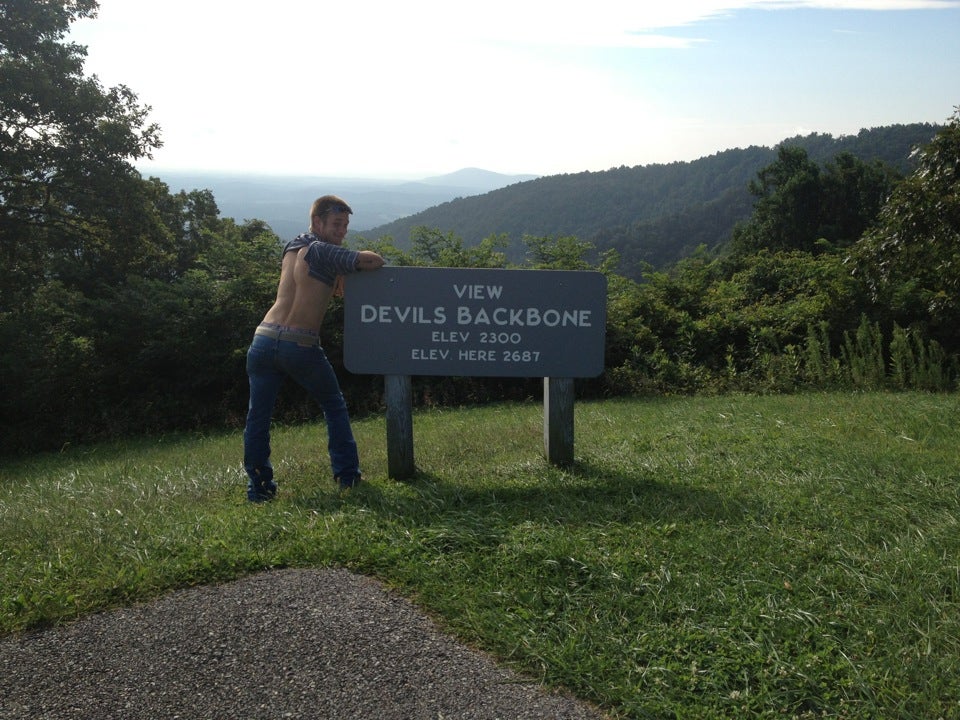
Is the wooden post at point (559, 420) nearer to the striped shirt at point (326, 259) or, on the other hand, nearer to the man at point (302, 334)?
the man at point (302, 334)

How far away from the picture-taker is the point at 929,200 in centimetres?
754

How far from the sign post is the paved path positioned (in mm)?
2051

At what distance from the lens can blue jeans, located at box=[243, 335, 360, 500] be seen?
489 cm

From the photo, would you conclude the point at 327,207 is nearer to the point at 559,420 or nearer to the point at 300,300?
the point at 300,300

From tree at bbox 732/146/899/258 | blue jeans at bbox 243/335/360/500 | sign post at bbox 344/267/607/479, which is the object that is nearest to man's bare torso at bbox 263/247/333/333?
blue jeans at bbox 243/335/360/500

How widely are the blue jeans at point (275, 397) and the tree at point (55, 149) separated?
14.1 meters

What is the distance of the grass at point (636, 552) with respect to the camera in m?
2.79

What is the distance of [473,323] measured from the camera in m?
5.16

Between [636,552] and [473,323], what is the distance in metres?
2.00

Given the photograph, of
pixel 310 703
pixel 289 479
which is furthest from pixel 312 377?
pixel 310 703

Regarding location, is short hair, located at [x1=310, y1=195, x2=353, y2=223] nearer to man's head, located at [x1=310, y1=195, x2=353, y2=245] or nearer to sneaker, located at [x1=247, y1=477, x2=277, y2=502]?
man's head, located at [x1=310, y1=195, x2=353, y2=245]

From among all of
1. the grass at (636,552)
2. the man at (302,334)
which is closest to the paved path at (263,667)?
the grass at (636,552)

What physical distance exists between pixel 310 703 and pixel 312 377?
8.52 feet

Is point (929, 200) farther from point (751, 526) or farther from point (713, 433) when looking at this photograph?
point (751, 526)
